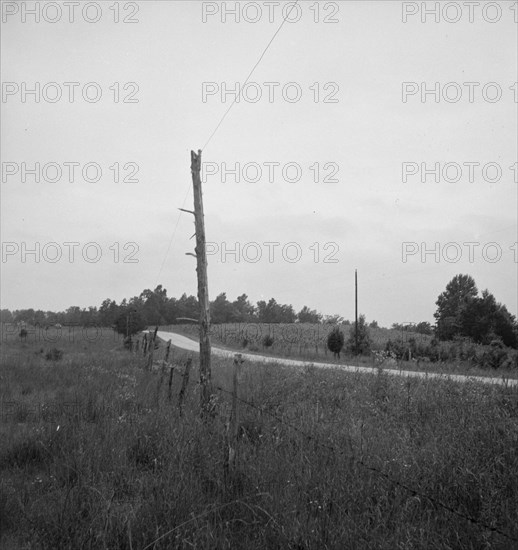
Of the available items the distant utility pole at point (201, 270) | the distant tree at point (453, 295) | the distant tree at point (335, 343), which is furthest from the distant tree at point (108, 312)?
the distant utility pole at point (201, 270)

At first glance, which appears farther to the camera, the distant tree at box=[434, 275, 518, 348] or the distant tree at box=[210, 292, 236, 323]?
the distant tree at box=[210, 292, 236, 323]

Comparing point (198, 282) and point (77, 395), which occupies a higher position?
point (198, 282)

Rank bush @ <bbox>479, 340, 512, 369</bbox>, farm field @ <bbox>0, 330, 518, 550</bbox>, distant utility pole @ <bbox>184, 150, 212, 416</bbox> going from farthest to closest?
bush @ <bbox>479, 340, 512, 369</bbox>, distant utility pole @ <bbox>184, 150, 212, 416</bbox>, farm field @ <bbox>0, 330, 518, 550</bbox>

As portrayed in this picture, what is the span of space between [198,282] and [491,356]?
21037 millimetres

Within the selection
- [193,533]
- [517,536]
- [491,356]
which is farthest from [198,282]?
[491,356]

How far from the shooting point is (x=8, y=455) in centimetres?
547

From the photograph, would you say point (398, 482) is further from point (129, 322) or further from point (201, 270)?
point (129, 322)

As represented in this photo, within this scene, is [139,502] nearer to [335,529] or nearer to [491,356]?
[335,529]

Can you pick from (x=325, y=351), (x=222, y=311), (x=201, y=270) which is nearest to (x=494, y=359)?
(x=325, y=351)

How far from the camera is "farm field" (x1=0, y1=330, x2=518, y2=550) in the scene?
3.41 m

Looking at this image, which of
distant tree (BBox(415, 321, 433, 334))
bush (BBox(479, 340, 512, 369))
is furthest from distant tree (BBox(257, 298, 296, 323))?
bush (BBox(479, 340, 512, 369))

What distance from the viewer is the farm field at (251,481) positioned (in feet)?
11.2

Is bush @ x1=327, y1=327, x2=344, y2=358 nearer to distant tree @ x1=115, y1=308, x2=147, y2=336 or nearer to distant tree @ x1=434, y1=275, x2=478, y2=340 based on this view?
distant tree @ x1=115, y1=308, x2=147, y2=336

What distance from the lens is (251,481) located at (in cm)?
440
